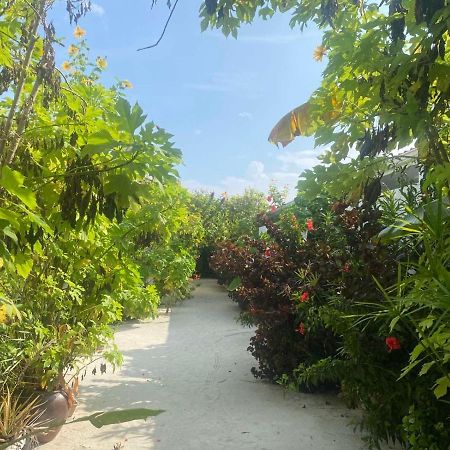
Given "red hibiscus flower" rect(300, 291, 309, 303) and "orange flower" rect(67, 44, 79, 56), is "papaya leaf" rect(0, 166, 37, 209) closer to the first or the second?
"red hibiscus flower" rect(300, 291, 309, 303)

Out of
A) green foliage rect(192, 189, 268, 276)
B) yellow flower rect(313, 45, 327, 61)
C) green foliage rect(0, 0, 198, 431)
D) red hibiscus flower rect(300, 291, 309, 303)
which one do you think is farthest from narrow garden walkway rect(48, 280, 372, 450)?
green foliage rect(192, 189, 268, 276)

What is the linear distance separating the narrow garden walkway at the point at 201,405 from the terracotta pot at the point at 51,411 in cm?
10

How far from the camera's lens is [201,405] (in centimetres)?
471

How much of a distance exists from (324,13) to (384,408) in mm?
2799

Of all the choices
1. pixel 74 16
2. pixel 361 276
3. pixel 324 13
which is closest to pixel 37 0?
pixel 74 16

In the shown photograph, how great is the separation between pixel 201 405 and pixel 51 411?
1633mm

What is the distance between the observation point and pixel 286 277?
5.45 meters

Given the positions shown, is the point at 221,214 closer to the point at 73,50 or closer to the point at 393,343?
the point at 73,50

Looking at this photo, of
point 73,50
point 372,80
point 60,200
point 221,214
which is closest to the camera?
point 60,200

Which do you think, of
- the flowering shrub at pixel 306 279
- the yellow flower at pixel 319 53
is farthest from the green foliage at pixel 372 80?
the yellow flower at pixel 319 53

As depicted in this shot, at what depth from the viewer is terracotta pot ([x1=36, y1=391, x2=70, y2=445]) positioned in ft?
11.8

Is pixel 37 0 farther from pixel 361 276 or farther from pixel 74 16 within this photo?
pixel 361 276

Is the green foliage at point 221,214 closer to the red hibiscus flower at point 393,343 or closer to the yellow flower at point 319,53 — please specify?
the yellow flower at point 319,53

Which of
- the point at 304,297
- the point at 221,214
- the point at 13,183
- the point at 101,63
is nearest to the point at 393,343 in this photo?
the point at 304,297
